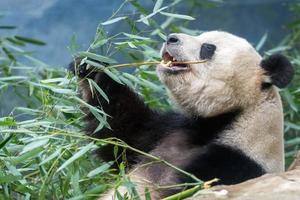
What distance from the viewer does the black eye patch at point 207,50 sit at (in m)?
3.82

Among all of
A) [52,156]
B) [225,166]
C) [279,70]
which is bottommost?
[225,166]

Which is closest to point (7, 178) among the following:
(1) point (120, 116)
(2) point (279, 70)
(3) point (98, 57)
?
(3) point (98, 57)

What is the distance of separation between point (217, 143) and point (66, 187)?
69 centimetres

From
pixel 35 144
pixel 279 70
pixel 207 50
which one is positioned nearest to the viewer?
pixel 35 144

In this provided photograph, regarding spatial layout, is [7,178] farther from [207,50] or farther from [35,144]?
[207,50]

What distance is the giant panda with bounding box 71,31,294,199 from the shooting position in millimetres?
3502

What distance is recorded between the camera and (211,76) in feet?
12.4

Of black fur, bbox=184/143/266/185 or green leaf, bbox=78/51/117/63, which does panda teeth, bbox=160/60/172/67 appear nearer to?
green leaf, bbox=78/51/117/63

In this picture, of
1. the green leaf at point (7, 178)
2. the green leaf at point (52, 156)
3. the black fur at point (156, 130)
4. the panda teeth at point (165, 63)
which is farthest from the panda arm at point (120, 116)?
the green leaf at point (7, 178)

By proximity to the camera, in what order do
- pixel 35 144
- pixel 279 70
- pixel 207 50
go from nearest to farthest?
pixel 35 144 < pixel 279 70 < pixel 207 50

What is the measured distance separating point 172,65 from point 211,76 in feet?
0.62

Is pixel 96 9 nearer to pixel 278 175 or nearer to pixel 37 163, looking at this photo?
pixel 37 163

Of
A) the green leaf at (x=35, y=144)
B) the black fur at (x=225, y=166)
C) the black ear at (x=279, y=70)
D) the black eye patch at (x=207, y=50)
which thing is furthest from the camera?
the black eye patch at (x=207, y=50)

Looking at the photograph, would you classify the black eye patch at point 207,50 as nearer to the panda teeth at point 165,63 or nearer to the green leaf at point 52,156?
the panda teeth at point 165,63
